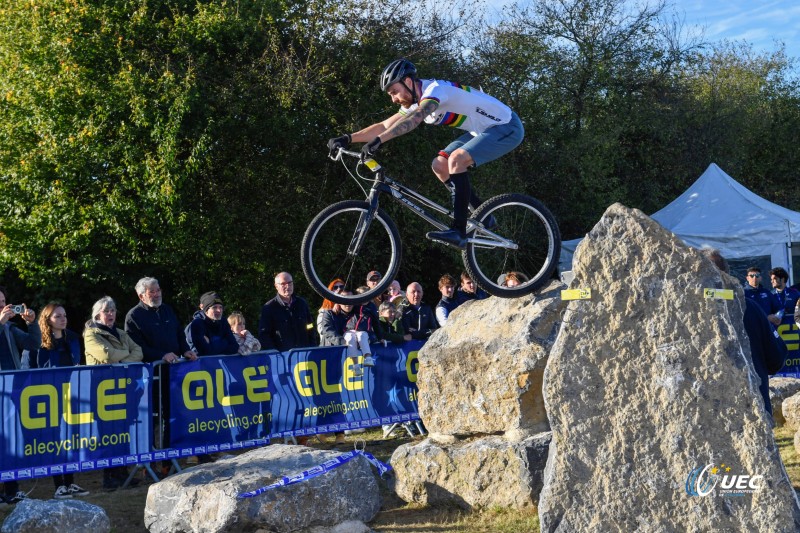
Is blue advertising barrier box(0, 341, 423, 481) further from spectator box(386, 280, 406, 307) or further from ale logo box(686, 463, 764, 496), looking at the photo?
ale logo box(686, 463, 764, 496)

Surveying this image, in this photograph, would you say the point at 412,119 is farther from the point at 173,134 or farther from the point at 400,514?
the point at 173,134

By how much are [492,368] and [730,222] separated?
9799 millimetres

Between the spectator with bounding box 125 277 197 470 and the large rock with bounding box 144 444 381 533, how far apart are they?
4.08 ft

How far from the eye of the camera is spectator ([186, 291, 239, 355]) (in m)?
8.91

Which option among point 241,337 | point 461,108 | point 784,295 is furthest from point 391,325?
point 784,295

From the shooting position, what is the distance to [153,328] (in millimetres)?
8445

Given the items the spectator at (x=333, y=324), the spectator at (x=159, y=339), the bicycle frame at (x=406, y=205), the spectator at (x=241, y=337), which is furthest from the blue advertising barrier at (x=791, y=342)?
the spectator at (x=159, y=339)

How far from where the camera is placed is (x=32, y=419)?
23.6 feet

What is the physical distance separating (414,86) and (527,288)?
1827mm

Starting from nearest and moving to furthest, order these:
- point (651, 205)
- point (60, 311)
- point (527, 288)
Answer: point (527, 288) → point (60, 311) → point (651, 205)

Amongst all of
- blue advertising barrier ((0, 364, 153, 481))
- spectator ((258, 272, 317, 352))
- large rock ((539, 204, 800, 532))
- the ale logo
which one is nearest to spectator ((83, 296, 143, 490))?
blue advertising barrier ((0, 364, 153, 481))

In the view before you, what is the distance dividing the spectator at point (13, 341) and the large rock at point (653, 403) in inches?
194

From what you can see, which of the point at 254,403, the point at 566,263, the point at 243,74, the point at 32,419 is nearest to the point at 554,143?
the point at 566,263

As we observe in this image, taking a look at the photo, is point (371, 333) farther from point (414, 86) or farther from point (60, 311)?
point (414, 86)
